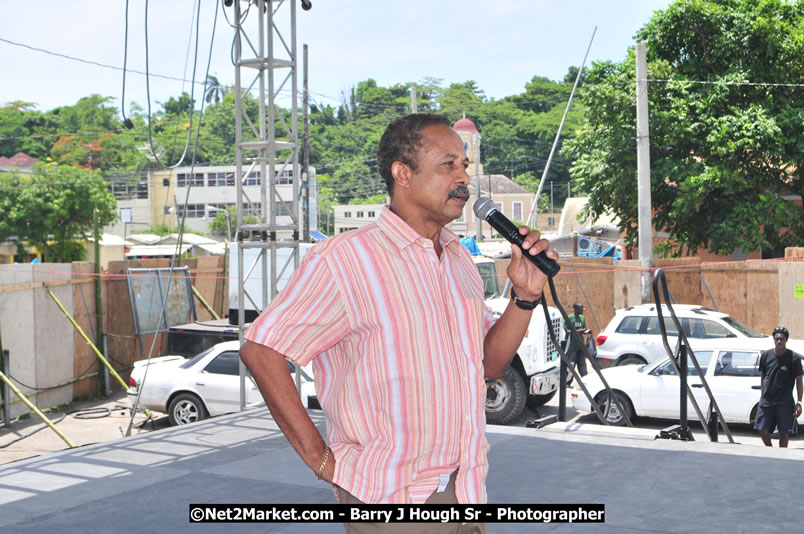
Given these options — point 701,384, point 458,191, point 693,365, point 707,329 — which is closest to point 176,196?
point 707,329

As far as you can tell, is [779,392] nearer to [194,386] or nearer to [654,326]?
[654,326]

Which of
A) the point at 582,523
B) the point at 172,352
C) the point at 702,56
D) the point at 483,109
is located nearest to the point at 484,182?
the point at 483,109

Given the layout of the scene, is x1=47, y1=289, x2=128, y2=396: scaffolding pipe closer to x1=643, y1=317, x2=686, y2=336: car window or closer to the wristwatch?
x1=643, y1=317, x2=686, y2=336: car window

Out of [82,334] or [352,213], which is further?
[352,213]

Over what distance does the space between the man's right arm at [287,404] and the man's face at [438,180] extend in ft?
1.89

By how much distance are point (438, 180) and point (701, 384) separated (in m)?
9.69

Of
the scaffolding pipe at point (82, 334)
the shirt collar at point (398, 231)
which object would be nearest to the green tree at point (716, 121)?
the scaffolding pipe at point (82, 334)

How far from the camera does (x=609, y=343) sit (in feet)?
48.9

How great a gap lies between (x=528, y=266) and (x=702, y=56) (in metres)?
23.4

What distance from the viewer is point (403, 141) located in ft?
7.64

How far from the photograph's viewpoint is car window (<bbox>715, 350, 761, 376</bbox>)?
11.1 meters

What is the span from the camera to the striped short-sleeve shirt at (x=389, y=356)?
2.16 meters

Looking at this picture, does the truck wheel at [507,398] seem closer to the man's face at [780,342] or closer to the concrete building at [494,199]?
the man's face at [780,342]

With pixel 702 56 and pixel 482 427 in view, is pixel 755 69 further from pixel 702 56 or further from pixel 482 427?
pixel 482 427
